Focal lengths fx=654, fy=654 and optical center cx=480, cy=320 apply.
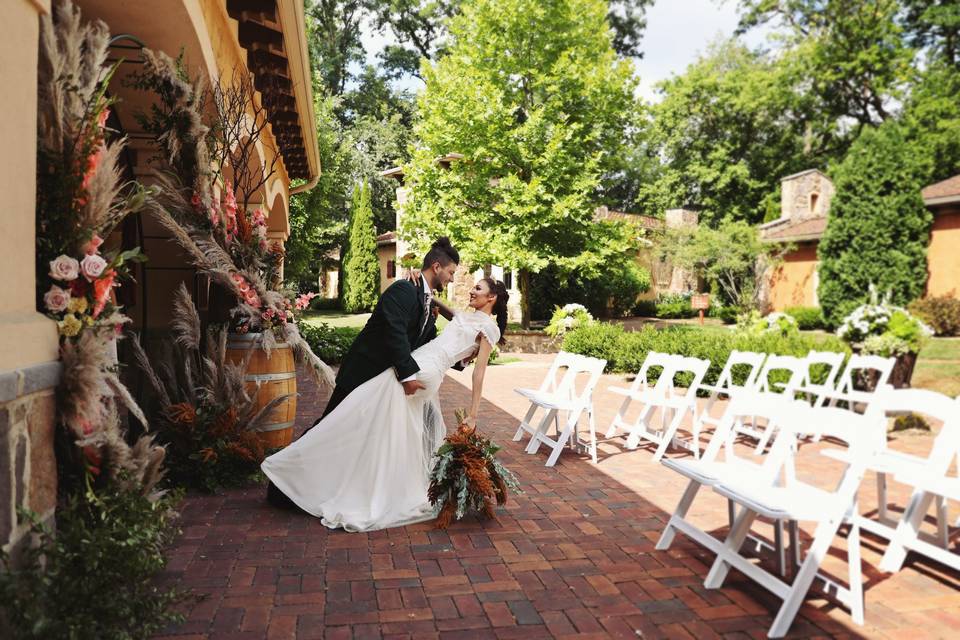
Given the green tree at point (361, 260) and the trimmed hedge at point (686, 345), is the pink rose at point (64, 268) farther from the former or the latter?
the green tree at point (361, 260)

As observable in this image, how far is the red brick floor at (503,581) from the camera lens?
2932 mm

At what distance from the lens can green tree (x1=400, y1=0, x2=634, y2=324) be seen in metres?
17.1

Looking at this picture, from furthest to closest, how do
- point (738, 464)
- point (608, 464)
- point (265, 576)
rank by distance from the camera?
1. point (608, 464)
2. point (738, 464)
3. point (265, 576)

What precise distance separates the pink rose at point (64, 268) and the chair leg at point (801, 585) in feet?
10.8

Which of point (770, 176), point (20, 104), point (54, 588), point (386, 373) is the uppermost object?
point (770, 176)

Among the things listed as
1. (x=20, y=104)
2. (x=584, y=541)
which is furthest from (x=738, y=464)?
(x=20, y=104)

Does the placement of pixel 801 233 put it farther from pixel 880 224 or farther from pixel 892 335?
pixel 892 335

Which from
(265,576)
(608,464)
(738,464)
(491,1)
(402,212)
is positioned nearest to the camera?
(265,576)

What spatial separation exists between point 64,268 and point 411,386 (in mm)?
2205

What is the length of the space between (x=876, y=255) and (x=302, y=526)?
21.0 m

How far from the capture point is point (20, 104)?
2.35 metres

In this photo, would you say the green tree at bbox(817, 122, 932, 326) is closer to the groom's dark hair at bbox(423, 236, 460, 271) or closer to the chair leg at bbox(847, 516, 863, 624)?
the chair leg at bbox(847, 516, 863, 624)

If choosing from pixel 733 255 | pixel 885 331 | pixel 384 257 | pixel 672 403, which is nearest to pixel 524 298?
pixel 733 255

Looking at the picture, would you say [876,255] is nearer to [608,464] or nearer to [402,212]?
[402,212]
